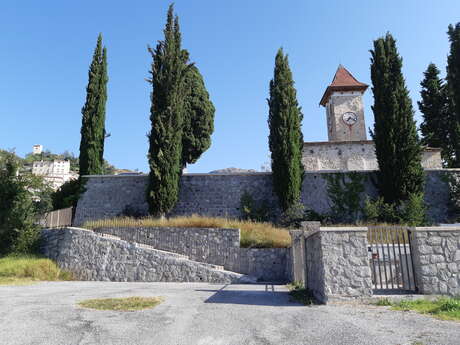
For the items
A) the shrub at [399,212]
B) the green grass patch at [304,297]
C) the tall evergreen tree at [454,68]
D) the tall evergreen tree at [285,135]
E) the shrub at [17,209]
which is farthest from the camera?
the tall evergreen tree at [454,68]

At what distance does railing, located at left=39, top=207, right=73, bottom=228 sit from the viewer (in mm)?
15472

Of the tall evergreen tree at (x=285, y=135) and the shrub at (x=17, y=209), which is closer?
the shrub at (x=17, y=209)

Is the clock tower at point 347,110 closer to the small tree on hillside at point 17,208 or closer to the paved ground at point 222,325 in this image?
the small tree on hillside at point 17,208

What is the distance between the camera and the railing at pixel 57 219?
15472 millimetres

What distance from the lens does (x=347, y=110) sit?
29.1 meters

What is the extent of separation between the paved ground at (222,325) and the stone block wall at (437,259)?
140 cm

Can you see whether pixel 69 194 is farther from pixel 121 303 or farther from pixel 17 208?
pixel 121 303

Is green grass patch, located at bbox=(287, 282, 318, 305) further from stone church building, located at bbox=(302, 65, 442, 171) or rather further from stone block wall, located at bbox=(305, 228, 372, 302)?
stone church building, located at bbox=(302, 65, 442, 171)

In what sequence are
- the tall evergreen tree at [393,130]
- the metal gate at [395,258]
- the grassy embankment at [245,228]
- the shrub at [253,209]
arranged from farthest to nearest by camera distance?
the shrub at [253,209], the tall evergreen tree at [393,130], the grassy embankment at [245,228], the metal gate at [395,258]

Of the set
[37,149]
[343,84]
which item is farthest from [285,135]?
[37,149]

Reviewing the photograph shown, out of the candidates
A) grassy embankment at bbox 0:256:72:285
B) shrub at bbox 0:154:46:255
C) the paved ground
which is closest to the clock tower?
shrub at bbox 0:154:46:255

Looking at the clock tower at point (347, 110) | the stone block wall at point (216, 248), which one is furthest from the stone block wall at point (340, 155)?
the stone block wall at point (216, 248)

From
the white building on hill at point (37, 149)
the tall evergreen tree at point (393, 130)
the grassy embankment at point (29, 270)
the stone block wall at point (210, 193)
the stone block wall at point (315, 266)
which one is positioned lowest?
the grassy embankment at point (29, 270)

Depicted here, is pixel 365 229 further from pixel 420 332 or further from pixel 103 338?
pixel 103 338
